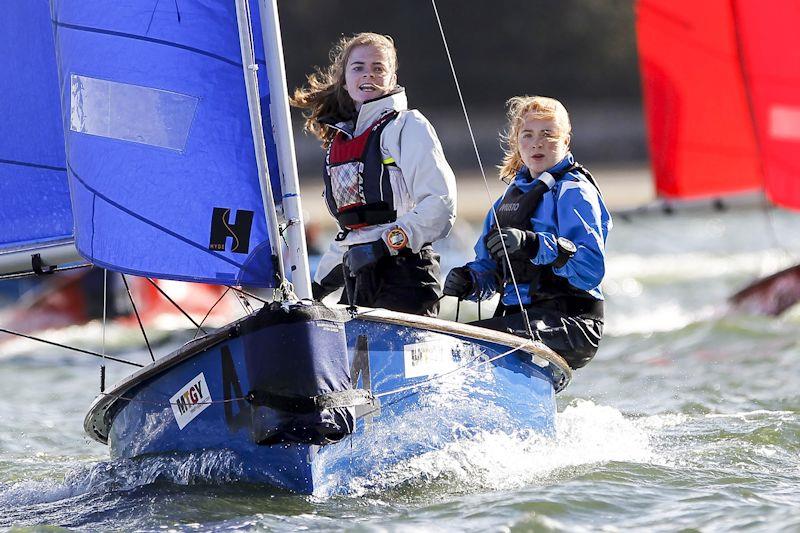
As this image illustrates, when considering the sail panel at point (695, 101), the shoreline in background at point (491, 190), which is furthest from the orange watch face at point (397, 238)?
the shoreline in background at point (491, 190)

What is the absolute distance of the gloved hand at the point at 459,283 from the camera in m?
4.27

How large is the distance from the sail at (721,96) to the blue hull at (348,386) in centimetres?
581

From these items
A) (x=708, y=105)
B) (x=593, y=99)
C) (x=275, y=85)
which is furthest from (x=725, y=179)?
(x=593, y=99)

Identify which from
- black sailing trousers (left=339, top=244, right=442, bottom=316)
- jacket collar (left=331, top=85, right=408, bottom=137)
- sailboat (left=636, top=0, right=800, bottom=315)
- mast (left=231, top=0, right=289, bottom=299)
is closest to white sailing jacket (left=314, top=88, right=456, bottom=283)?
jacket collar (left=331, top=85, right=408, bottom=137)

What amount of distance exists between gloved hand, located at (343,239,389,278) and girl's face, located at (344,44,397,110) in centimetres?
50

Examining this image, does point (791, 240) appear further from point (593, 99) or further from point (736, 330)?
point (593, 99)

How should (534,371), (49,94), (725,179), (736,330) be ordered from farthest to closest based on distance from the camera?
(725,179)
(736,330)
(49,94)
(534,371)

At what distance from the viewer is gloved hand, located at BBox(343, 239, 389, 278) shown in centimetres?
393

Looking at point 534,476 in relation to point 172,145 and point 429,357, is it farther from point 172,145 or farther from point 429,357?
point 172,145

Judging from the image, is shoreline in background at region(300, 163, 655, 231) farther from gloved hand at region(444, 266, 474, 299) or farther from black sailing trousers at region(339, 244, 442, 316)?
black sailing trousers at region(339, 244, 442, 316)

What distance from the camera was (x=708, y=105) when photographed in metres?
9.83

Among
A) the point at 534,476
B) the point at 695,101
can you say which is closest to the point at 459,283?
the point at 534,476

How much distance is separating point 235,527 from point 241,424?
28cm

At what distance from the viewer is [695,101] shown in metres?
9.80
